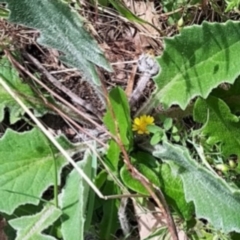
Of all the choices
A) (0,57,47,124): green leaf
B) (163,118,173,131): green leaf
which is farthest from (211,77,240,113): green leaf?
(0,57,47,124): green leaf

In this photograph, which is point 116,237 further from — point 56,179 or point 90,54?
point 90,54

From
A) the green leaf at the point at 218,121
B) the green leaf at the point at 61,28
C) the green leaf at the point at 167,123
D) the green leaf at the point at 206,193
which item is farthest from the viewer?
the green leaf at the point at 167,123

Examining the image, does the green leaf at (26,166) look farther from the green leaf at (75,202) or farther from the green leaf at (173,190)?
the green leaf at (173,190)

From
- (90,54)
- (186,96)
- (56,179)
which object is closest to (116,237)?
(56,179)

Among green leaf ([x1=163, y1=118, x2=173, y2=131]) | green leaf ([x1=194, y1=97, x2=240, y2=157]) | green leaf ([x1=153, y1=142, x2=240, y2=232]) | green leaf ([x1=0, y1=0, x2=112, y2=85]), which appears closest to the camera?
green leaf ([x1=0, y1=0, x2=112, y2=85])

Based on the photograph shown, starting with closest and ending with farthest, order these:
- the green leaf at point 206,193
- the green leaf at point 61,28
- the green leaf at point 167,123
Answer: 1. the green leaf at point 61,28
2. the green leaf at point 206,193
3. the green leaf at point 167,123

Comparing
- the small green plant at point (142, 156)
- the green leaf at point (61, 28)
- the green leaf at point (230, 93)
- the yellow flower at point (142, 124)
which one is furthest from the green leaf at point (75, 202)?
the green leaf at point (230, 93)

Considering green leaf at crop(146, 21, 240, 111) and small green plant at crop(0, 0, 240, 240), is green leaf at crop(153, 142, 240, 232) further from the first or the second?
green leaf at crop(146, 21, 240, 111)
